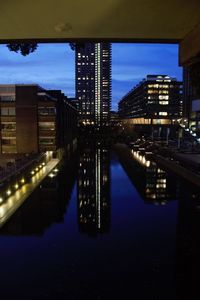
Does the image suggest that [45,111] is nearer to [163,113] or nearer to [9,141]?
[9,141]

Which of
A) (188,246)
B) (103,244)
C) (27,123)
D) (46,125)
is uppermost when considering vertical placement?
(27,123)

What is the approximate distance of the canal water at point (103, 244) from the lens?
29.8 ft

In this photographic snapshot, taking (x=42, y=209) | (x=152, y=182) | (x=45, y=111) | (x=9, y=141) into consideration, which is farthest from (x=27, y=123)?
(x=42, y=209)

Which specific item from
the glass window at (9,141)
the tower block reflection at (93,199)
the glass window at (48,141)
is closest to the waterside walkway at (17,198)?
the tower block reflection at (93,199)

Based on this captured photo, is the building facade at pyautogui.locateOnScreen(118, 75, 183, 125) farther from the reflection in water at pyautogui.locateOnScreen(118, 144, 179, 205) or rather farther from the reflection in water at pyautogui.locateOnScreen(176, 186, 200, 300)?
the reflection in water at pyautogui.locateOnScreen(176, 186, 200, 300)

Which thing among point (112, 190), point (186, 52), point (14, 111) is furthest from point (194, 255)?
point (14, 111)

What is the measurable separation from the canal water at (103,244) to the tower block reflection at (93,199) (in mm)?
64

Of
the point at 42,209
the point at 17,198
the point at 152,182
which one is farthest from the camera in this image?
the point at 152,182

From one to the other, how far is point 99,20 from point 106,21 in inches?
3.0

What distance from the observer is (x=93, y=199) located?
23.1 meters

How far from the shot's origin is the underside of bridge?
299 centimetres

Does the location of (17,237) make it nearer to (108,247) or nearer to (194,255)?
(108,247)

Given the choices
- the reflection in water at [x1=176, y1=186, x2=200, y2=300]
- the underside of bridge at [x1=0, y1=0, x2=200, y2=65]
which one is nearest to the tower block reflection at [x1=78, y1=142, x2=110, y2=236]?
the reflection in water at [x1=176, y1=186, x2=200, y2=300]

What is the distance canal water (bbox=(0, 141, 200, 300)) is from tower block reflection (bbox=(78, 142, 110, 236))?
6 cm
